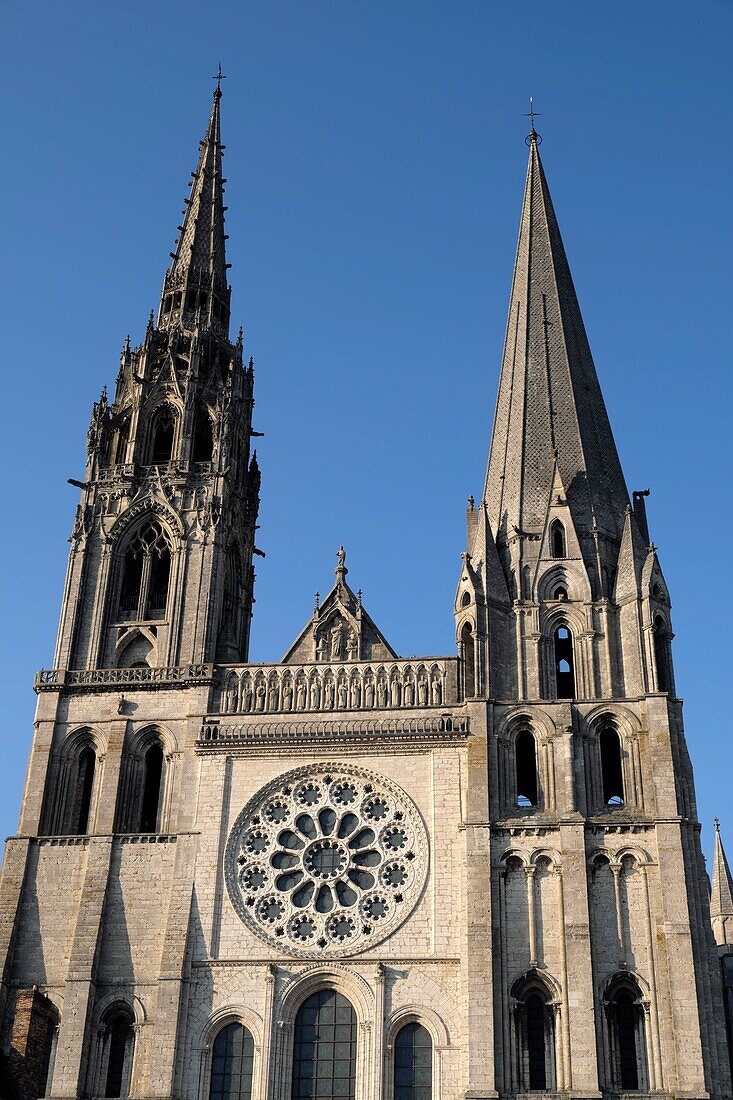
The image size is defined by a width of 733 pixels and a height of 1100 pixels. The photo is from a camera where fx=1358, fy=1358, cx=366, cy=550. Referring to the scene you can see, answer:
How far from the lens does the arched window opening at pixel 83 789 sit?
31.5 metres

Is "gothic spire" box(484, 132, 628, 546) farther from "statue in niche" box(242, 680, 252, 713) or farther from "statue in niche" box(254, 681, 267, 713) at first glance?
"statue in niche" box(242, 680, 252, 713)

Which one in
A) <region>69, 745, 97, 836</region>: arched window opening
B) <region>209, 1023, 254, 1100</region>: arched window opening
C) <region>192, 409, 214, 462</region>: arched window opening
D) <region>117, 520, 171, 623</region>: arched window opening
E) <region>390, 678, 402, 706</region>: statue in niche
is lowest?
<region>209, 1023, 254, 1100</region>: arched window opening

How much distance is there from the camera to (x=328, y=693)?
31703mm

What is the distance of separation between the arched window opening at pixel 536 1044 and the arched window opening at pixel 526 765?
4.61m

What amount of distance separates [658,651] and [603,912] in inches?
249

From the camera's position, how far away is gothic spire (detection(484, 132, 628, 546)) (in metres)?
34.4

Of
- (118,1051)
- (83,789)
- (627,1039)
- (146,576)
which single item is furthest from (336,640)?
(627,1039)

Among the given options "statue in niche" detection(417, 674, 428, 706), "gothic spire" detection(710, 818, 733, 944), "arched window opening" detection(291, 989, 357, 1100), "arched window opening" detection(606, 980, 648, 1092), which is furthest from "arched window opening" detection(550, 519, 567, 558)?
"gothic spire" detection(710, 818, 733, 944)

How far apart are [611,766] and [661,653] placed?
2.88 metres

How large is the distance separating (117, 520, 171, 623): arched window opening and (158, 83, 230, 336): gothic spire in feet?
24.6

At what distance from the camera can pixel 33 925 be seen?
29812 mm

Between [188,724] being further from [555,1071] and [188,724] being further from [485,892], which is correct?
[555,1071]

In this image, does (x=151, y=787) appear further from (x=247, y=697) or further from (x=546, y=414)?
(x=546, y=414)

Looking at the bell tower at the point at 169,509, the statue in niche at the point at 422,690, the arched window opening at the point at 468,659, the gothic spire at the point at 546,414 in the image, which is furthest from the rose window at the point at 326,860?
the gothic spire at the point at 546,414
